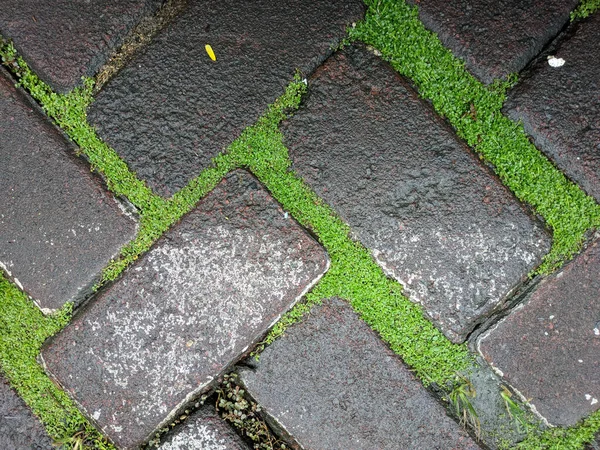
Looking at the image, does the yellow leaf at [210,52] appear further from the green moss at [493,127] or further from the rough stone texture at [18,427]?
the rough stone texture at [18,427]

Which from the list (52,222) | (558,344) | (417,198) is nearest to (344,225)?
(417,198)

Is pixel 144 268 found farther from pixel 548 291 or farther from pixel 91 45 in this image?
pixel 548 291

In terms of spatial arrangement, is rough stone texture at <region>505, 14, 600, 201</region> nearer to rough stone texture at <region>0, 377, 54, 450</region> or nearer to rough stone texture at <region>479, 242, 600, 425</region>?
rough stone texture at <region>479, 242, 600, 425</region>

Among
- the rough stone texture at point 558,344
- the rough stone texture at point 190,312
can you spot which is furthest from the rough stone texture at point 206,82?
the rough stone texture at point 558,344

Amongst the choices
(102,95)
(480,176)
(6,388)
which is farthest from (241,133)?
(6,388)

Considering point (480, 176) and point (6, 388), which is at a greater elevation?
point (480, 176)

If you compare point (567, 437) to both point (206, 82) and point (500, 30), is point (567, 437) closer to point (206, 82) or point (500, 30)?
point (500, 30)
